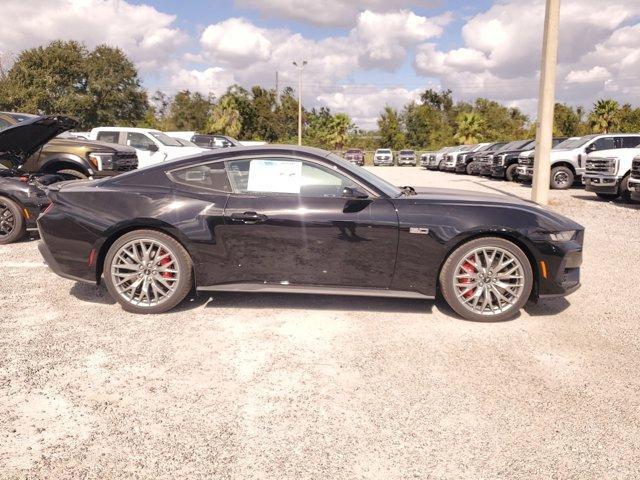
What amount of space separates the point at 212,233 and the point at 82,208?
120 centimetres

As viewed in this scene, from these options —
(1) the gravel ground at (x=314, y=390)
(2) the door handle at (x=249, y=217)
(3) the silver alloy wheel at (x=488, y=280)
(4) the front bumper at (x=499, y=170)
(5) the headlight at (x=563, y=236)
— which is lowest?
(1) the gravel ground at (x=314, y=390)

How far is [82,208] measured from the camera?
4.26 metres

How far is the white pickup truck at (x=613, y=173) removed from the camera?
1189 centimetres

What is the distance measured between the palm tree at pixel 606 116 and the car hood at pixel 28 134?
5061 centimetres

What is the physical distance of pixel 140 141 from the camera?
1483 cm

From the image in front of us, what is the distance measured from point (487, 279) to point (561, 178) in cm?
1342

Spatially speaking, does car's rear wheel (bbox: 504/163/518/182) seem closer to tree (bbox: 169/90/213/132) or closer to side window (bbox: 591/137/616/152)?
side window (bbox: 591/137/616/152)

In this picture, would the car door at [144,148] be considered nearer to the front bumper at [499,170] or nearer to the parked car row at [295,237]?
the parked car row at [295,237]

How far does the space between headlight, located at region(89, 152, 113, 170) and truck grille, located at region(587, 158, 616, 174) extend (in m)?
11.5

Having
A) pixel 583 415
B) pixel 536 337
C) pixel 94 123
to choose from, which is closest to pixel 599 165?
pixel 536 337

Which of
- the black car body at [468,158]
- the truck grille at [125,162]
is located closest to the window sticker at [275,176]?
the truck grille at [125,162]

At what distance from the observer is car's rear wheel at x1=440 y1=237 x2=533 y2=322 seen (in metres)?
4.05

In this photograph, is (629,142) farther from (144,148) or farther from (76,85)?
(76,85)

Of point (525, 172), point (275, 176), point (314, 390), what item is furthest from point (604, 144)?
point (314, 390)
